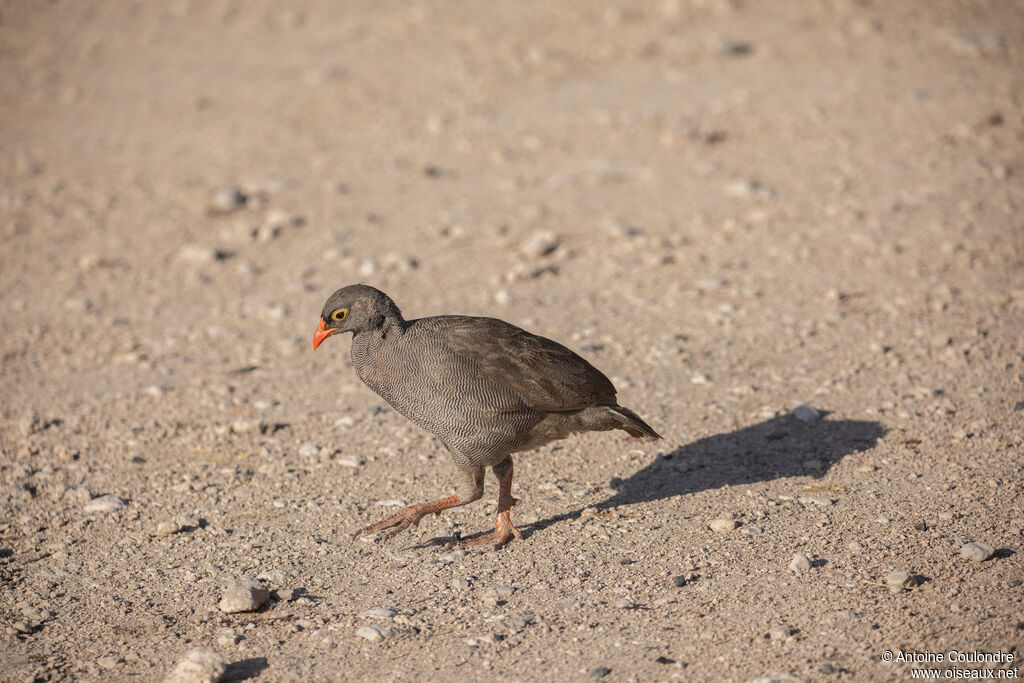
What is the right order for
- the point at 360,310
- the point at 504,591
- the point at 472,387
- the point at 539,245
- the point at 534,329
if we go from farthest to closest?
the point at 539,245 < the point at 534,329 < the point at 360,310 < the point at 472,387 < the point at 504,591

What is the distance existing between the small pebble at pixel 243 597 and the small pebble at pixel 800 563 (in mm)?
2674

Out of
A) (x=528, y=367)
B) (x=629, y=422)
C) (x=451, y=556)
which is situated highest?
(x=528, y=367)

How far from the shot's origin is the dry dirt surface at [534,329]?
510 cm

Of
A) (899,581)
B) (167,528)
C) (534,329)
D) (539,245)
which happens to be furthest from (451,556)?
(539,245)

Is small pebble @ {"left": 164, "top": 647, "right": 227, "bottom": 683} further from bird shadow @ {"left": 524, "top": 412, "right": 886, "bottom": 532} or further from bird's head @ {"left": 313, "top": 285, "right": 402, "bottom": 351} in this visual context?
bird shadow @ {"left": 524, "top": 412, "right": 886, "bottom": 532}

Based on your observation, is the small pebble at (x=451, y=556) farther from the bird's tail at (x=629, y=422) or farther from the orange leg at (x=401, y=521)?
the bird's tail at (x=629, y=422)

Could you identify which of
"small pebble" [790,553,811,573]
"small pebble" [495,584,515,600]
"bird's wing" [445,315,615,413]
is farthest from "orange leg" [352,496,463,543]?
"small pebble" [790,553,811,573]

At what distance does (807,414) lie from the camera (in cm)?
689

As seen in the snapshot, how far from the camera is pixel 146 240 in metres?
10.5

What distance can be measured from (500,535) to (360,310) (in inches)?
58.0

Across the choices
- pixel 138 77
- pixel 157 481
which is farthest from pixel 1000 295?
pixel 138 77

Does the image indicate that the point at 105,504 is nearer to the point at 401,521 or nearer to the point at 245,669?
the point at 401,521

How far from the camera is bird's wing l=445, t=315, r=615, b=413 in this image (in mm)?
5738

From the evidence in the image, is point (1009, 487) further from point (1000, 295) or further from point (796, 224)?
point (796, 224)
